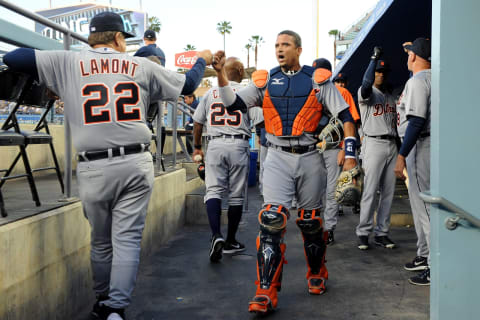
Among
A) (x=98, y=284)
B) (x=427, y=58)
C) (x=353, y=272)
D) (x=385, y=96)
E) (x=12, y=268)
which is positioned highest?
(x=427, y=58)

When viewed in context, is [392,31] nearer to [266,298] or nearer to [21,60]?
[266,298]

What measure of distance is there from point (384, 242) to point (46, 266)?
4.27 m

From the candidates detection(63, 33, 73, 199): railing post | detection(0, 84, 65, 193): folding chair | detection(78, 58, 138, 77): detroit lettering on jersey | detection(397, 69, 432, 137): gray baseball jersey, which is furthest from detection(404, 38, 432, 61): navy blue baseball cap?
detection(0, 84, 65, 193): folding chair

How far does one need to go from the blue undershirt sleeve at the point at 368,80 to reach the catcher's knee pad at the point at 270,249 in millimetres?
2216

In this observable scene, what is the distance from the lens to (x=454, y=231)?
187cm

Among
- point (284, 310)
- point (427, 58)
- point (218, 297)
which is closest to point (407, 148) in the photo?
point (427, 58)

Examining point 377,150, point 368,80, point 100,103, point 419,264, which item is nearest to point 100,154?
point 100,103

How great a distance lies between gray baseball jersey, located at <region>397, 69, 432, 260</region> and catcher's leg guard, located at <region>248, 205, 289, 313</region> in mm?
1650

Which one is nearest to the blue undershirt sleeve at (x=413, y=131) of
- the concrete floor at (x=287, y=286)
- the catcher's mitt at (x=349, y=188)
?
the catcher's mitt at (x=349, y=188)

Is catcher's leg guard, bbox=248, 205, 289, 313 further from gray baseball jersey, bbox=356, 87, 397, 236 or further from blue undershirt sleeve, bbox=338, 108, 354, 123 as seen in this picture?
gray baseball jersey, bbox=356, 87, 397, 236

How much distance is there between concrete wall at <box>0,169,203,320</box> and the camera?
2.62 m

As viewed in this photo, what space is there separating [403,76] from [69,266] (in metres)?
10.1

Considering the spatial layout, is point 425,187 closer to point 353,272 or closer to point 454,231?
point 353,272

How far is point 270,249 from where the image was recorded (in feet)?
11.9
